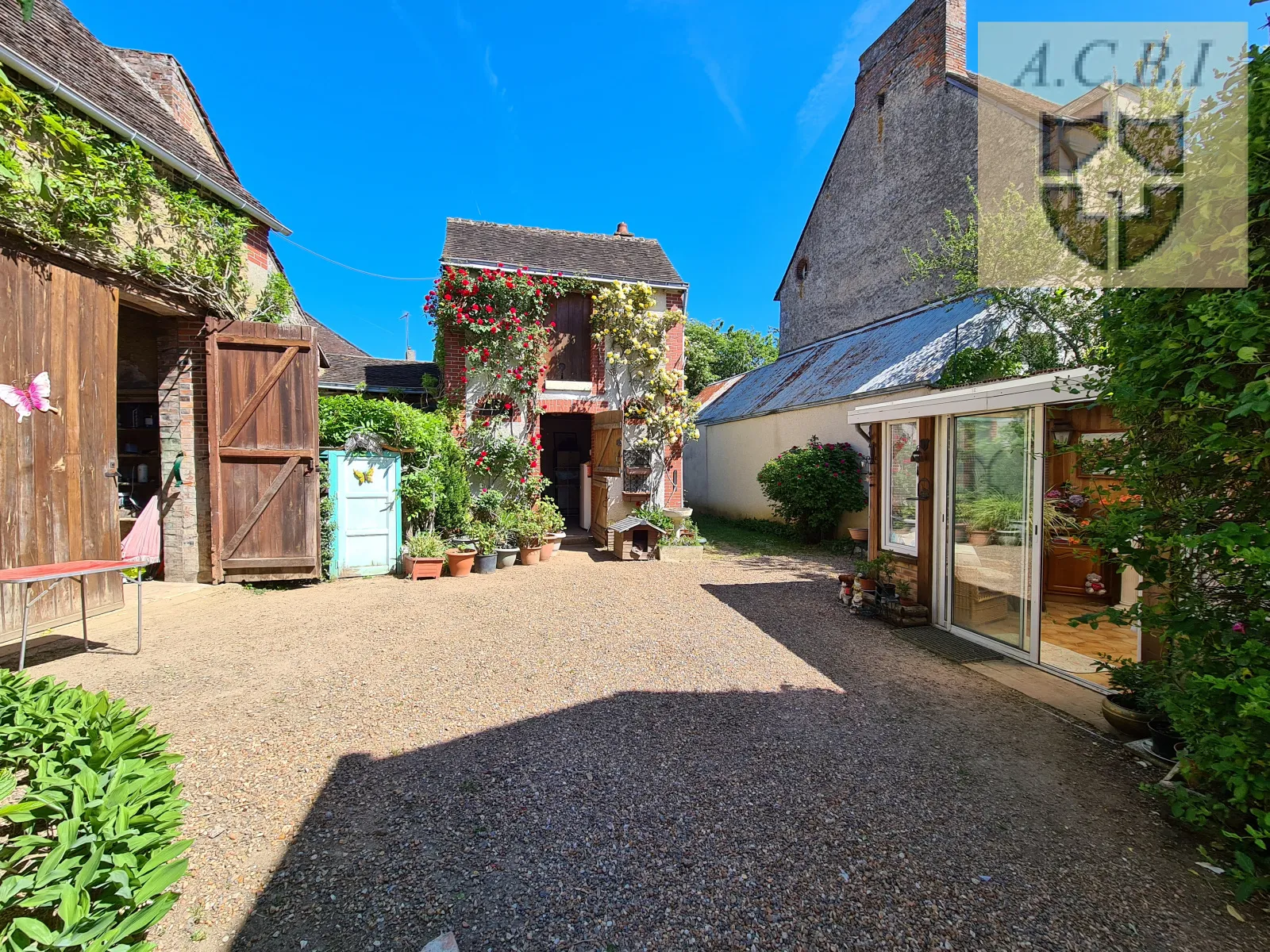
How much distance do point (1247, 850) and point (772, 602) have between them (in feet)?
14.2

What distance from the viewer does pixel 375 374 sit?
11.6 metres

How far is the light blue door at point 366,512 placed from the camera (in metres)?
7.54

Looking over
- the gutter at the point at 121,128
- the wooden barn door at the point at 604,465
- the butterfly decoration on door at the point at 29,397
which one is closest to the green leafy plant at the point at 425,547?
the wooden barn door at the point at 604,465

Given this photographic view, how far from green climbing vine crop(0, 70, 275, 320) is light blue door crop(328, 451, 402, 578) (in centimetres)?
248

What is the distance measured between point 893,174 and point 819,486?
862 centimetres

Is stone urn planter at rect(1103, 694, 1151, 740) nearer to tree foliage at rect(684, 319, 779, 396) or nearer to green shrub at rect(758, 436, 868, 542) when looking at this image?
green shrub at rect(758, 436, 868, 542)

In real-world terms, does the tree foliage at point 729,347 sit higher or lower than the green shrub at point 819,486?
higher

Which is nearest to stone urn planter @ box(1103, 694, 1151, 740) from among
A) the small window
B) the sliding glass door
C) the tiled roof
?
the sliding glass door

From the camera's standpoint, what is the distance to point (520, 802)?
A: 270 centimetres

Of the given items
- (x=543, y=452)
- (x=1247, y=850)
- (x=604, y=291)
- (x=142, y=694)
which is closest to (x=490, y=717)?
(x=142, y=694)

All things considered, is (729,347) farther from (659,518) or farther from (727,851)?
(727,851)

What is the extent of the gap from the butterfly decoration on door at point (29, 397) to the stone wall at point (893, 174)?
1420cm

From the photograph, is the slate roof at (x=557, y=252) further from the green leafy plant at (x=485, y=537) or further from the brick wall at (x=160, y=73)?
the green leafy plant at (x=485, y=537)

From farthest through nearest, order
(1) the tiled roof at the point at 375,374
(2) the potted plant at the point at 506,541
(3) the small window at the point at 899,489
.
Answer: (1) the tiled roof at the point at 375,374 → (2) the potted plant at the point at 506,541 → (3) the small window at the point at 899,489
